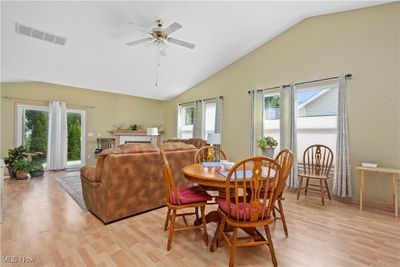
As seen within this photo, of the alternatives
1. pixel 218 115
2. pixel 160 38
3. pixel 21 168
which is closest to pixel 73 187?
pixel 21 168

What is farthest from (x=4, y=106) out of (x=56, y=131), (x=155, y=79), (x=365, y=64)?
(x=365, y=64)

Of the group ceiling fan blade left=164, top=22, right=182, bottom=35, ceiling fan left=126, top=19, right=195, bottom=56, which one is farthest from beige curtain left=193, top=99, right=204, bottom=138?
ceiling fan blade left=164, top=22, right=182, bottom=35

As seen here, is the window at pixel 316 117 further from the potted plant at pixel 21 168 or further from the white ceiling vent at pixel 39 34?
the potted plant at pixel 21 168

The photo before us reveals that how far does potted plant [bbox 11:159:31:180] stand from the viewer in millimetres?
4738

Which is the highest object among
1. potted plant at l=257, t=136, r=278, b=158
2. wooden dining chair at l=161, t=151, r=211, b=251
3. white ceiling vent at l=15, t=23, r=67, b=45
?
white ceiling vent at l=15, t=23, r=67, b=45

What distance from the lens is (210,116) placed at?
6.05 metres

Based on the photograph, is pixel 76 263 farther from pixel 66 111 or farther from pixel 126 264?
pixel 66 111

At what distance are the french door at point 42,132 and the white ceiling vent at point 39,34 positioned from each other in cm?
304

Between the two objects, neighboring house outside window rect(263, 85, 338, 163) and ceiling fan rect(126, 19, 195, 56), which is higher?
ceiling fan rect(126, 19, 195, 56)

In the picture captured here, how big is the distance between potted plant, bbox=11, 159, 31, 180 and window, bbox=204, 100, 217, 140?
4872 mm

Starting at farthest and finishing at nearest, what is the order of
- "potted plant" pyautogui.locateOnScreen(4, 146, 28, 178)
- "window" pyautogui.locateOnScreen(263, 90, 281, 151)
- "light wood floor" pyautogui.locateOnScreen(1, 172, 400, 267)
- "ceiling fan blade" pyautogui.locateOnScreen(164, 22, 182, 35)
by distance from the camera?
1. "potted plant" pyautogui.locateOnScreen(4, 146, 28, 178)
2. "window" pyautogui.locateOnScreen(263, 90, 281, 151)
3. "ceiling fan blade" pyautogui.locateOnScreen(164, 22, 182, 35)
4. "light wood floor" pyautogui.locateOnScreen(1, 172, 400, 267)

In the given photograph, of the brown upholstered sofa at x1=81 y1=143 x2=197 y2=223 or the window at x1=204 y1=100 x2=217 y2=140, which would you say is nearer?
the brown upholstered sofa at x1=81 y1=143 x2=197 y2=223

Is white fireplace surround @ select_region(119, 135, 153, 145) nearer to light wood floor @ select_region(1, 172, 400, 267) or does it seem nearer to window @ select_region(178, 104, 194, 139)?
window @ select_region(178, 104, 194, 139)

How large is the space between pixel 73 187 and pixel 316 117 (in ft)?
17.4
